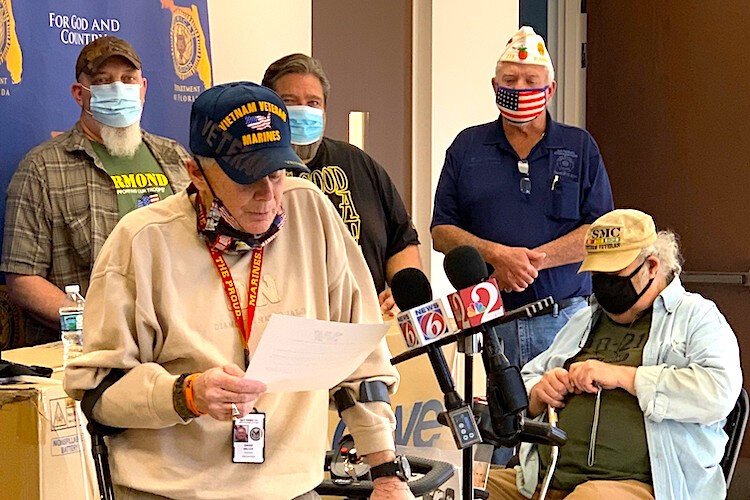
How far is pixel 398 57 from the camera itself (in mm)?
5379

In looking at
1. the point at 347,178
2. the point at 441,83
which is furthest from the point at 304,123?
the point at 441,83

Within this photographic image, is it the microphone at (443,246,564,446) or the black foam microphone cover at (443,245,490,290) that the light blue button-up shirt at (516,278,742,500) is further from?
the black foam microphone cover at (443,245,490,290)

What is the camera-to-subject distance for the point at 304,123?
3375mm

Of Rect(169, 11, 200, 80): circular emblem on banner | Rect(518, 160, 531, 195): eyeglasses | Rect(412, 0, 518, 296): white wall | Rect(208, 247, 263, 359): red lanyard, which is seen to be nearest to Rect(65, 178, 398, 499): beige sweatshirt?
Rect(208, 247, 263, 359): red lanyard

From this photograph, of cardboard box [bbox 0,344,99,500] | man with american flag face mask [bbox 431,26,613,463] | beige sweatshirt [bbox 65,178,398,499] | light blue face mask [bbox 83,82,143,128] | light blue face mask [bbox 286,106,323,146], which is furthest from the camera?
man with american flag face mask [bbox 431,26,613,463]

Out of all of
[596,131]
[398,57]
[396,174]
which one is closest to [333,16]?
[398,57]

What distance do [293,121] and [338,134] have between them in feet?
5.84

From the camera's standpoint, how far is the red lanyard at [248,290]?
179 cm

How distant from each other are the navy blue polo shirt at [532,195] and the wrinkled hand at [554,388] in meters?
0.71

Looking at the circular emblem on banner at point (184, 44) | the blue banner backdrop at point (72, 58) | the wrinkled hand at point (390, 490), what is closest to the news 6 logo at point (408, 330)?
the wrinkled hand at point (390, 490)

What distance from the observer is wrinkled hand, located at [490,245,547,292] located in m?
3.62

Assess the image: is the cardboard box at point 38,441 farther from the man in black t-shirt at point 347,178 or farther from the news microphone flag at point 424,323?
the man in black t-shirt at point 347,178

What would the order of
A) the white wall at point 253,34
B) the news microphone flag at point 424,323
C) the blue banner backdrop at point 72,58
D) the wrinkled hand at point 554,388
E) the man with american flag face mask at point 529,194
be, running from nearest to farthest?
the news microphone flag at point 424,323
the wrinkled hand at point 554,388
the blue banner backdrop at point 72,58
the man with american flag face mask at point 529,194
the white wall at point 253,34

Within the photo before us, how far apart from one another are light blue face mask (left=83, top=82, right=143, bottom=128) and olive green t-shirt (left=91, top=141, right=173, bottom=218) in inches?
4.1
